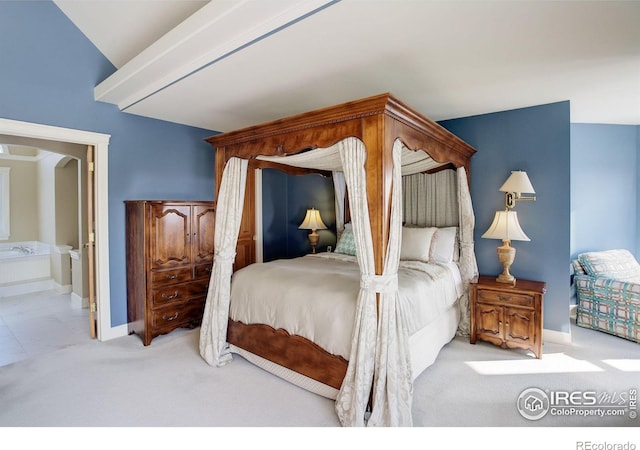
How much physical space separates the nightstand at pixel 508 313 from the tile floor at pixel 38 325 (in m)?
4.17

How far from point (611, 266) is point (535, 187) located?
137cm

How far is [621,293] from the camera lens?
323 cm

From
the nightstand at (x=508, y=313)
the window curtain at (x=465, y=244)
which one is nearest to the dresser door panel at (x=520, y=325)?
the nightstand at (x=508, y=313)

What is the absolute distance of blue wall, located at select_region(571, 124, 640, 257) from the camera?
4.04 metres

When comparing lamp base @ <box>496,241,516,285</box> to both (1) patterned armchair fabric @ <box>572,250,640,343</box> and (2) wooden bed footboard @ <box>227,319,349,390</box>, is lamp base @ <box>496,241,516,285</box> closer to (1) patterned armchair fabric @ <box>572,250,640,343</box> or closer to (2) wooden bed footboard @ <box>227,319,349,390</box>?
(1) patterned armchair fabric @ <box>572,250,640,343</box>

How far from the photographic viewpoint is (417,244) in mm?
3381

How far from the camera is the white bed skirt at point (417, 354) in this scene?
2.35 m

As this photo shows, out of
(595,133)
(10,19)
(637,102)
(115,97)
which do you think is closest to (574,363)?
(637,102)

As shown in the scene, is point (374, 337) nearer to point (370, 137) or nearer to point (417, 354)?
point (417, 354)

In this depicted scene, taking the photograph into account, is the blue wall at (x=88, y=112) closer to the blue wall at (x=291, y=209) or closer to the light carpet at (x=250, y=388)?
the light carpet at (x=250, y=388)

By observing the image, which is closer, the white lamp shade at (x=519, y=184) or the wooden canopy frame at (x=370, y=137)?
the wooden canopy frame at (x=370, y=137)

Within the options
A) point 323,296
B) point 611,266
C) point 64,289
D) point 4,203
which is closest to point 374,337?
point 323,296

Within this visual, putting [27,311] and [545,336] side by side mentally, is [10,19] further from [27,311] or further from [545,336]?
[545,336]

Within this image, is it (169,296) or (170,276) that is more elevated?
(170,276)
